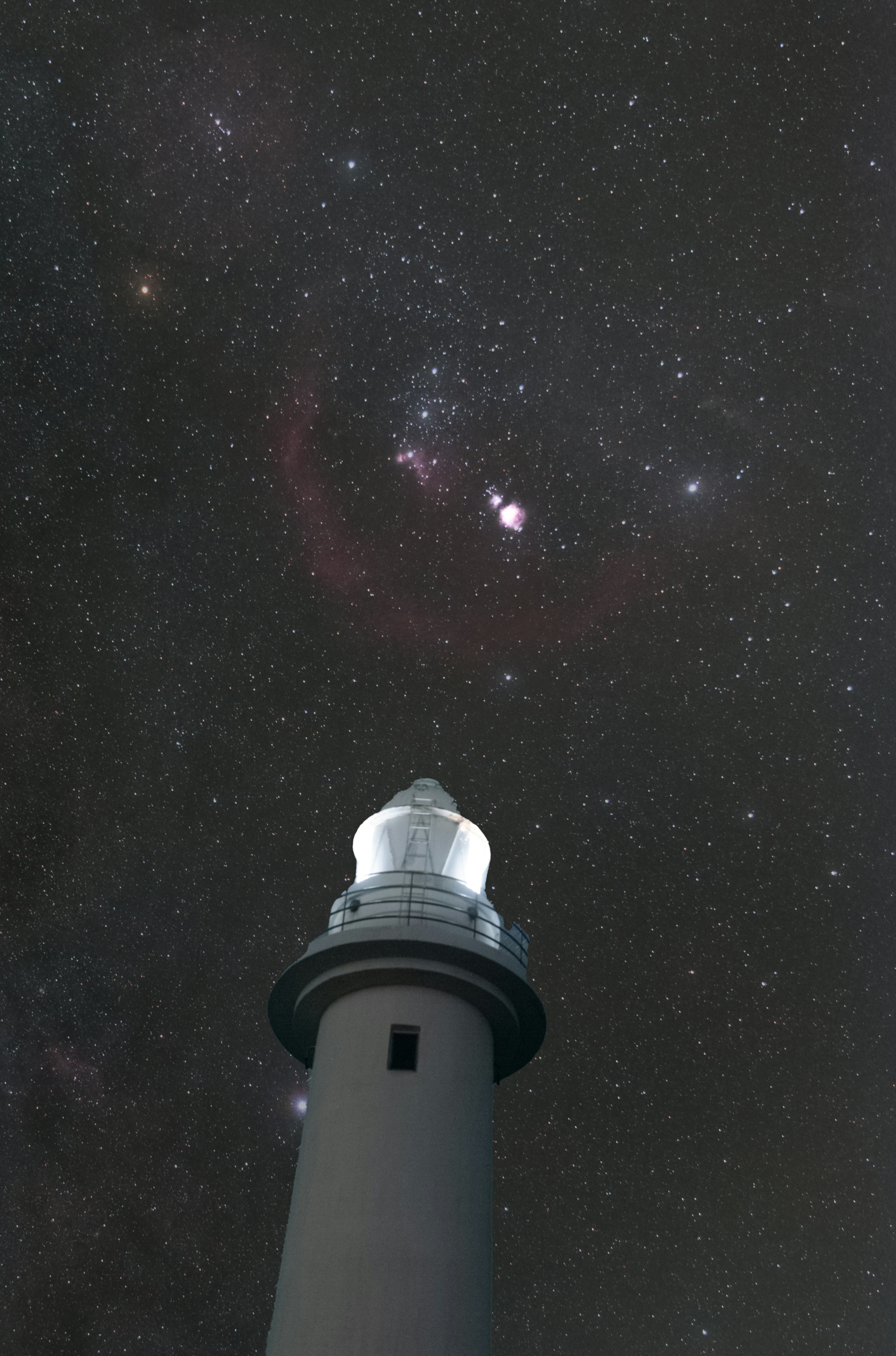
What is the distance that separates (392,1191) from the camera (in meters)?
12.2

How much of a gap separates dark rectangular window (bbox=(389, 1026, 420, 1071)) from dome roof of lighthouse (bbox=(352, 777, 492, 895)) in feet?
8.87

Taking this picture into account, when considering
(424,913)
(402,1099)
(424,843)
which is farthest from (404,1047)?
(424,843)

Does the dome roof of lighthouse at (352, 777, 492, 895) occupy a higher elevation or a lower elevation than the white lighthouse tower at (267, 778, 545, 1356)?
higher

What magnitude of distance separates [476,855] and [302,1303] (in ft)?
23.6

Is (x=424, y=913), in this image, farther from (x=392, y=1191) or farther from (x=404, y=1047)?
(x=392, y=1191)

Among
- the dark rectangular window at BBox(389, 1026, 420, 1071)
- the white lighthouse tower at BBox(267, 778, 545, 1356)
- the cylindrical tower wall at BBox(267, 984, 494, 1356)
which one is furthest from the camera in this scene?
the dark rectangular window at BBox(389, 1026, 420, 1071)

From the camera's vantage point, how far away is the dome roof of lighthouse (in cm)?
1625

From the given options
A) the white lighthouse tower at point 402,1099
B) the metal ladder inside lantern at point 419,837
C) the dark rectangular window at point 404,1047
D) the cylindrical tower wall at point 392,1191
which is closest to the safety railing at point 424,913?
the white lighthouse tower at point 402,1099

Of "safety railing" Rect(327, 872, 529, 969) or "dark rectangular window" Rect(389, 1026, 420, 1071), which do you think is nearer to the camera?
"dark rectangular window" Rect(389, 1026, 420, 1071)

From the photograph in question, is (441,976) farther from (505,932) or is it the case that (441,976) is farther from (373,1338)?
(373,1338)

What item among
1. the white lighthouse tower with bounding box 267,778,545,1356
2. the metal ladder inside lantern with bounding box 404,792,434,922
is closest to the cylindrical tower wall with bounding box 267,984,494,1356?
the white lighthouse tower with bounding box 267,778,545,1356

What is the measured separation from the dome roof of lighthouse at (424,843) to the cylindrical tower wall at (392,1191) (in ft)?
8.37

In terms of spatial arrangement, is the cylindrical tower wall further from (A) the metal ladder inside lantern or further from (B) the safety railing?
(A) the metal ladder inside lantern

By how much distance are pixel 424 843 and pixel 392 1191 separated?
559 cm
